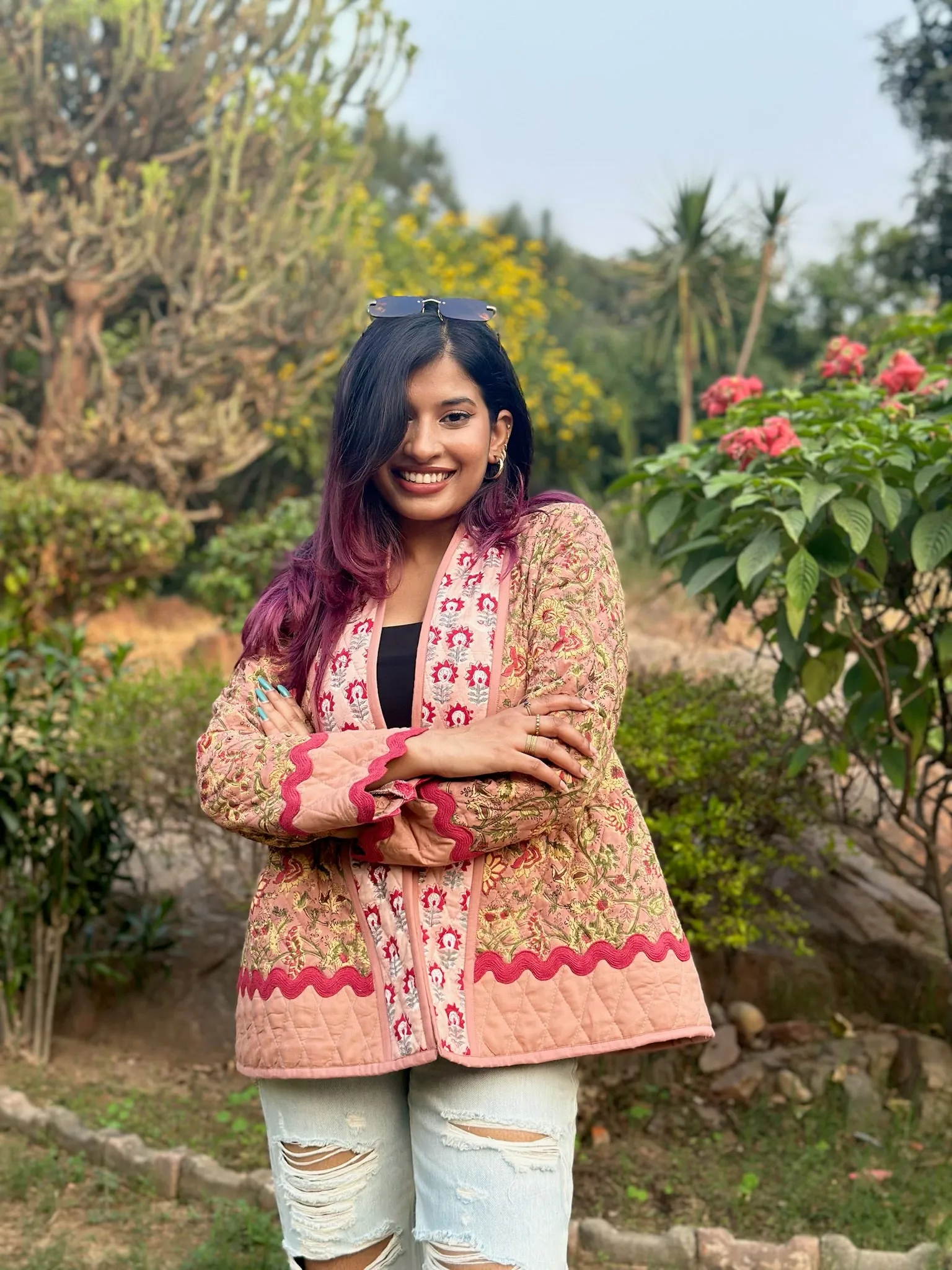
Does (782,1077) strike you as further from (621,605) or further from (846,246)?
(846,246)

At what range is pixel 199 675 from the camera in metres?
4.47

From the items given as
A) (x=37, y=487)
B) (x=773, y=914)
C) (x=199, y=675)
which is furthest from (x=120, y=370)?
(x=773, y=914)

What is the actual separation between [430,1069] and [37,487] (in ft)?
28.2

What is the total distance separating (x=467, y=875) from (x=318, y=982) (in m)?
0.25

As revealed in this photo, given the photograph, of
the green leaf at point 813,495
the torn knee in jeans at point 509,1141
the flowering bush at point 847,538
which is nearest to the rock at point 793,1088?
the flowering bush at point 847,538

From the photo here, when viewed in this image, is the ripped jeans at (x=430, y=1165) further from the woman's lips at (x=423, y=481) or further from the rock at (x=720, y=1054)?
the rock at (x=720, y=1054)

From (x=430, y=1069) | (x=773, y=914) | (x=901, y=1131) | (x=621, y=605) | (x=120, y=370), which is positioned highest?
(x=120, y=370)

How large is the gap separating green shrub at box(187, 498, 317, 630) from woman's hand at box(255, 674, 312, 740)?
26.0ft

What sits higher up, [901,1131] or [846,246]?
[846,246]

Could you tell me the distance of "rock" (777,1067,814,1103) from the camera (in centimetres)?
384

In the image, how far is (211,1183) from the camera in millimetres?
3426

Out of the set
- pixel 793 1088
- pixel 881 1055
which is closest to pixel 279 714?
pixel 793 1088

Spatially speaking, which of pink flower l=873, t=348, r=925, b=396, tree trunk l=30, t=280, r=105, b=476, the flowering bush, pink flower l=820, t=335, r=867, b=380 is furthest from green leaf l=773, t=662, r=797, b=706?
tree trunk l=30, t=280, r=105, b=476

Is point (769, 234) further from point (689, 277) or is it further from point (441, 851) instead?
point (441, 851)
